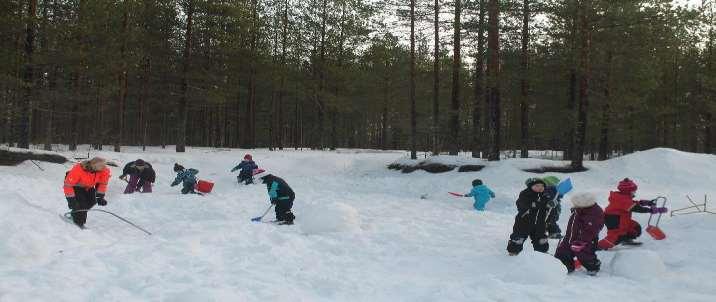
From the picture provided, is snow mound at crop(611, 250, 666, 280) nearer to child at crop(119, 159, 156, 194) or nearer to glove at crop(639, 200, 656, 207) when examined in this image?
glove at crop(639, 200, 656, 207)

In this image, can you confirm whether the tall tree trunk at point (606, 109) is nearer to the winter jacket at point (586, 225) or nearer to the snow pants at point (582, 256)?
the winter jacket at point (586, 225)

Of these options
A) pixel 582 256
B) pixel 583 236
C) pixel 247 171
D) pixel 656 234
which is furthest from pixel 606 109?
pixel 582 256

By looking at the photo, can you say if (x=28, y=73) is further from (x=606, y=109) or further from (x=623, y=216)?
(x=606, y=109)

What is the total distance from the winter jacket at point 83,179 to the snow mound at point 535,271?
769cm

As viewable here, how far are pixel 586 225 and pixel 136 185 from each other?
1319 cm

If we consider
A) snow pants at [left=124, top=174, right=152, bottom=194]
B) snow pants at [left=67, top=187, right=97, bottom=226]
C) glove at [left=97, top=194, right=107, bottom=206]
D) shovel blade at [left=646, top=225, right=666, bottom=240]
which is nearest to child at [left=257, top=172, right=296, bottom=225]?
glove at [left=97, top=194, right=107, bottom=206]

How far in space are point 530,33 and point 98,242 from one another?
68.5 ft

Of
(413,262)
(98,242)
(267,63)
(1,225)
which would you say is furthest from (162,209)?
(267,63)

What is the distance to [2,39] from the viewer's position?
18594 mm

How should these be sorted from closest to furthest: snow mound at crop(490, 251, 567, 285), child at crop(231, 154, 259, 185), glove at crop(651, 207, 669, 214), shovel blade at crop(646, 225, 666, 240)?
snow mound at crop(490, 251, 567, 285), glove at crop(651, 207, 669, 214), shovel blade at crop(646, 225, 666, 240), child at crop(231, 154, 259, 185)

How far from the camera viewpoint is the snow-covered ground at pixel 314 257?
536 centimetres

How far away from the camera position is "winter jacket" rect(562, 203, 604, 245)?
660 centimetres

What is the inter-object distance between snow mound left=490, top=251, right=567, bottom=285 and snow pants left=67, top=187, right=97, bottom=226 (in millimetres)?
7447

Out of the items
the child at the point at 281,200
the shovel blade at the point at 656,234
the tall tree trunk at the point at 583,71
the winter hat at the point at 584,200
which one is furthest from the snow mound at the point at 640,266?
the tall tree trunk at the point at 583,71
